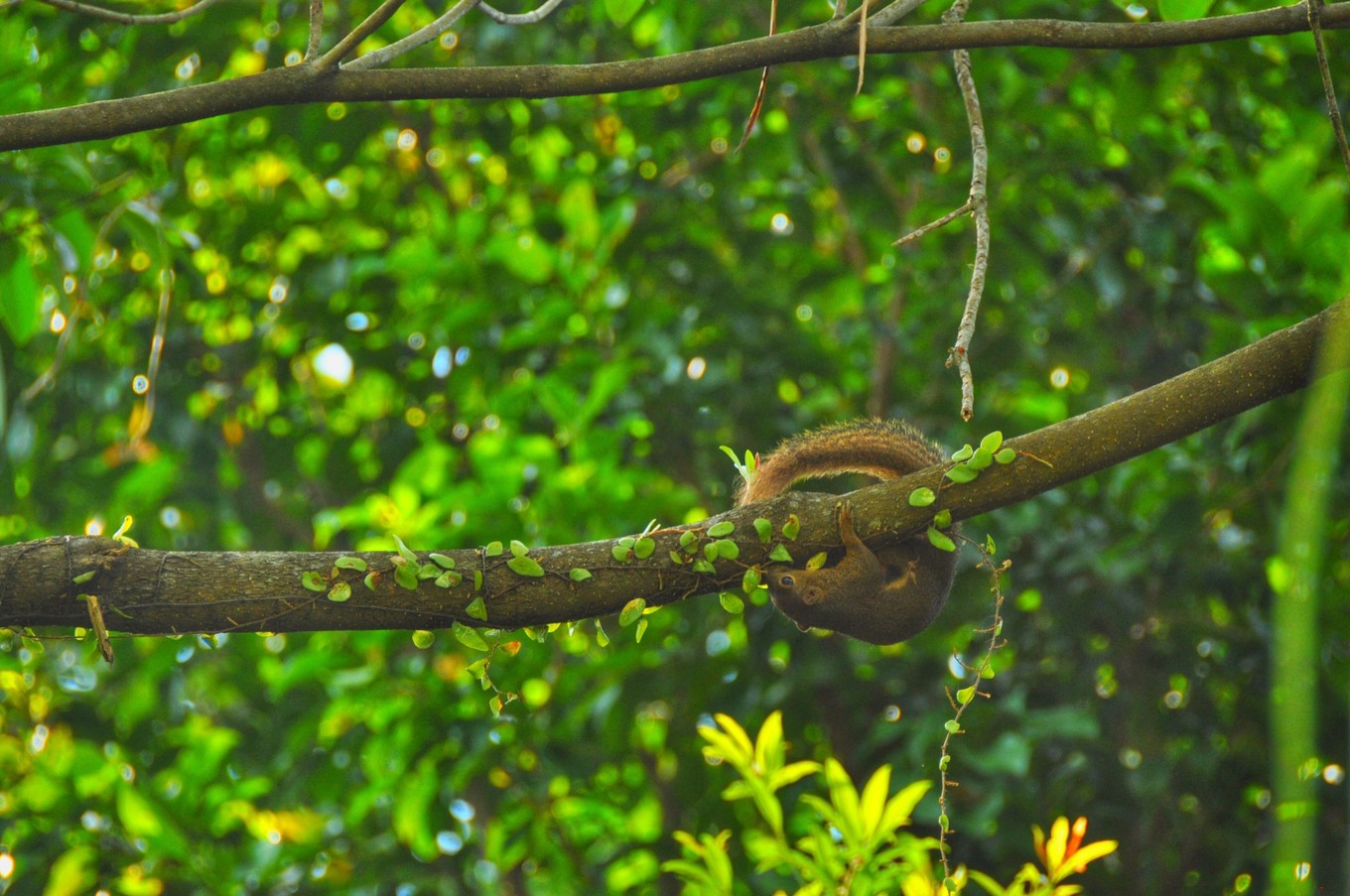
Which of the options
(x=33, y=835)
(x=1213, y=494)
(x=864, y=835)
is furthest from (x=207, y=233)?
(x=1213, y=494)

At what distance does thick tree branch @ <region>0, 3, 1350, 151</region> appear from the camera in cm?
164

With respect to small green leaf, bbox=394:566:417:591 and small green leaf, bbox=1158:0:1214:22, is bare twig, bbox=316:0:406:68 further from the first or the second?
small green leaf, bbox=1158:0:1214:22

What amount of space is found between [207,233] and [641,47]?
4.77 feet

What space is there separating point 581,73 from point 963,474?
0.75 meters

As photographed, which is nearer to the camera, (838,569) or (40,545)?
(40,545)

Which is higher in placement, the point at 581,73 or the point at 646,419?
the point at 581,73

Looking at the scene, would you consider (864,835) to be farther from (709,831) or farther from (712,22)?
(712,22)

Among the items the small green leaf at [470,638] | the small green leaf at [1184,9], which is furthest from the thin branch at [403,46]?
the small green leaf at [1184,9]

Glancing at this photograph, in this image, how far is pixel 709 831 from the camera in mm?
3240

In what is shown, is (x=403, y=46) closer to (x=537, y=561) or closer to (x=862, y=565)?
(x=537, y=561)

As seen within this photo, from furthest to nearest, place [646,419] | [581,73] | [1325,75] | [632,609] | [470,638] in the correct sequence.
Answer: [646,419], [470,638], [632,609], [581,73], [1325,75]

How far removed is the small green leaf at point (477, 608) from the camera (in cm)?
174

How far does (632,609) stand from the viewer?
1816mm

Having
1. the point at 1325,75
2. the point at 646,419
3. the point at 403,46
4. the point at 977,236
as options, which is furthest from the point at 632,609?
the point at 646,419
